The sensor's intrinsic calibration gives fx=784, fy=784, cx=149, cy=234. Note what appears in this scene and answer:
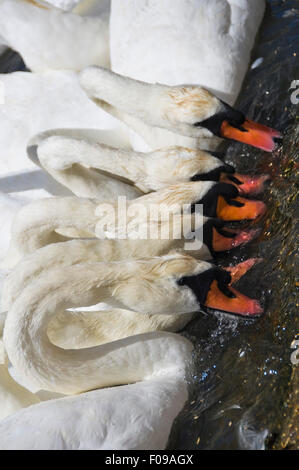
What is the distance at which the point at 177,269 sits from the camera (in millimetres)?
3398

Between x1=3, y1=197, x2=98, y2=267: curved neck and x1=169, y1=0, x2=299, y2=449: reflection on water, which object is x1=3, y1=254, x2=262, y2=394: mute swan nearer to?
x1=169, y1=0, x2=299, y2=449: reflection on water

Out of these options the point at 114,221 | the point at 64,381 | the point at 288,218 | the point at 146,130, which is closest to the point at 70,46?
the point at 146,130

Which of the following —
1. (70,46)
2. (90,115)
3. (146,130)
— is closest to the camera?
(146,130)

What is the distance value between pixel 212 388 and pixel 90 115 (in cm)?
218

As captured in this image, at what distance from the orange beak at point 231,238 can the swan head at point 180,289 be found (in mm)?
495

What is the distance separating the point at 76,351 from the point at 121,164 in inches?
43.4

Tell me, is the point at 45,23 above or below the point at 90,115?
above

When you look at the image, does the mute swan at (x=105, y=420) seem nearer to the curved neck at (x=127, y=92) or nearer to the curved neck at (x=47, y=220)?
the curved neck at (x=47, y=220)

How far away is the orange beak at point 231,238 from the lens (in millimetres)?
3920

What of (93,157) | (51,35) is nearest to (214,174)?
(93,157)

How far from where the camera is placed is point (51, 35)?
5273 mm

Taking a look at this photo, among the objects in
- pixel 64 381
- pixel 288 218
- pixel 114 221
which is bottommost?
pixel 64 381

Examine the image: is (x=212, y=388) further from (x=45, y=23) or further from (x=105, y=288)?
(x=45, y=23)

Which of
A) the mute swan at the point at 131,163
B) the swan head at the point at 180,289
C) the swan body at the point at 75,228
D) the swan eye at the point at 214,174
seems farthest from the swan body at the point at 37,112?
the swan head at the point at 180,289
